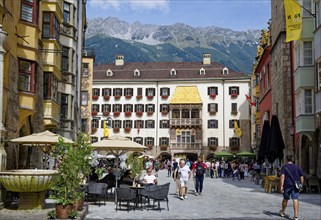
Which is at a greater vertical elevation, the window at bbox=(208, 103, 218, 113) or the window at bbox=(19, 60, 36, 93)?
the window at bbox=(208, 103, 218, 113)

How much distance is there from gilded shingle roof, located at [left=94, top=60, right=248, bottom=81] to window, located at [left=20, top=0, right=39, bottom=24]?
191 feet

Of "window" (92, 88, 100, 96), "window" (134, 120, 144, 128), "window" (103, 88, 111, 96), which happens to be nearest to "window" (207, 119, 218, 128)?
"window" (134, 120, 144, 128)

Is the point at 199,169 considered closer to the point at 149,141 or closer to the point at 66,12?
the point at 66,12

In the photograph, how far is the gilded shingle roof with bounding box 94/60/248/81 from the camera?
255 feet

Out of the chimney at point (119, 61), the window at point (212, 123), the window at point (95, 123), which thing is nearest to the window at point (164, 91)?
the window at point (212, 123)

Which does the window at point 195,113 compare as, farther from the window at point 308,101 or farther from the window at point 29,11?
the window at point 29,11

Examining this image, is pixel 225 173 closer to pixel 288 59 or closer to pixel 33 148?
pixel 288 59

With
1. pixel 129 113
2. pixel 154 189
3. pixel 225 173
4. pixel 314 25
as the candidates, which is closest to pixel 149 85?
pixel 129 113

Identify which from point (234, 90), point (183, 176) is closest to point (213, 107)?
point (234, 90)

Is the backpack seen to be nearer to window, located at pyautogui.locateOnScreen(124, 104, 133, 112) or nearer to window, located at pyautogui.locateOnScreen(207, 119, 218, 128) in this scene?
window, located at pyautogui.locateOnScreen(207, 119, 218, 128)

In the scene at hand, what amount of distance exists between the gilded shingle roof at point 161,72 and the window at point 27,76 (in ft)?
192

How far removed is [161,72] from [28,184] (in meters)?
68.7

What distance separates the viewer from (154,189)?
55.0 feet

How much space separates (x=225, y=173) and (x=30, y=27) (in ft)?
108
